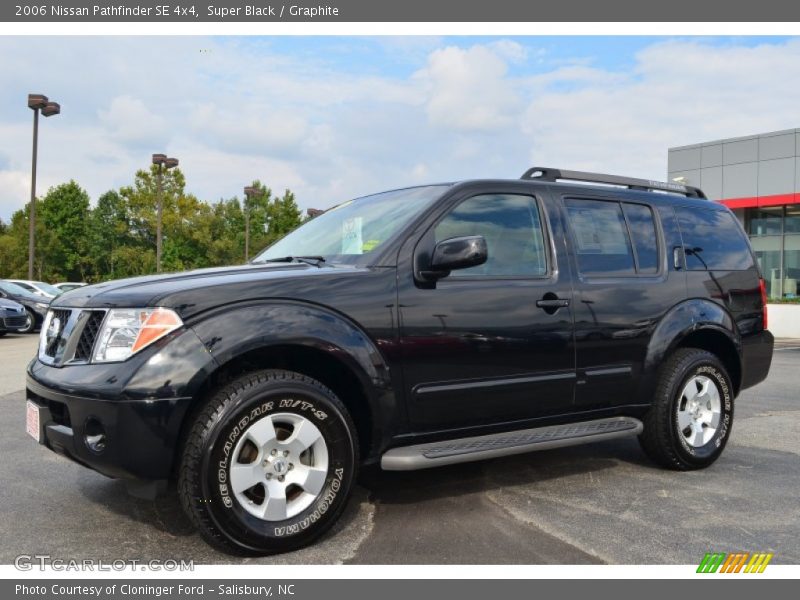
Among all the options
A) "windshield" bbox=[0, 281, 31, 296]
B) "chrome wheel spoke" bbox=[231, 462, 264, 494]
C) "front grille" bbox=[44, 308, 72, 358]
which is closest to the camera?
"chrome wheel spoke" bbox=[231, 462, 264, 494]

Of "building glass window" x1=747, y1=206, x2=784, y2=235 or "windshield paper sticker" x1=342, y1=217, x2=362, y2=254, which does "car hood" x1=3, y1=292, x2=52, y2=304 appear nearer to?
"windshield paper sticker" x1=342, y1=217, x2=362, y2=254

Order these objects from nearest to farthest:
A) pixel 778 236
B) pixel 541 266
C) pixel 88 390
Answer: pixel 88 390, pixel 541 266, pixel 778 236

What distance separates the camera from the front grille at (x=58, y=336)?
356 cm

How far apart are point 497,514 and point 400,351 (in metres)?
→ 1.07

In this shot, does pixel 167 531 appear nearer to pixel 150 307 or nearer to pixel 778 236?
pixel 150 307

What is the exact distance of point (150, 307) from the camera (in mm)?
3189

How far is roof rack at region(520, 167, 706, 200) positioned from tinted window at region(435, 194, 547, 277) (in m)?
0.31

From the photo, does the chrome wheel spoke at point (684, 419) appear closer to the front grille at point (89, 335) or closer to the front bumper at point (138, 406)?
the front bumper at point (138, 406)

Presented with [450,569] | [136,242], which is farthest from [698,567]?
[136,242]

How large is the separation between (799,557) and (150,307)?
3156 millimetres

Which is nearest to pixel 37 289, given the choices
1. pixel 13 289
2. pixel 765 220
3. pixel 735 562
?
pixel 13 289

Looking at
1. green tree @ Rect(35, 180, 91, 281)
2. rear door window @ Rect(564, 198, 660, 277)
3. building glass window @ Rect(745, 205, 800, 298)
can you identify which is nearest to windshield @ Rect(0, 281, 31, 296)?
rear door window @ Rect(564, 198, 660, 277)

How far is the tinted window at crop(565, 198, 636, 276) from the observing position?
4.50m

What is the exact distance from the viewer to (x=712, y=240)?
208 inches
